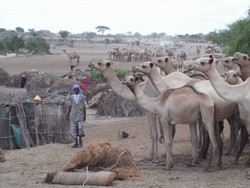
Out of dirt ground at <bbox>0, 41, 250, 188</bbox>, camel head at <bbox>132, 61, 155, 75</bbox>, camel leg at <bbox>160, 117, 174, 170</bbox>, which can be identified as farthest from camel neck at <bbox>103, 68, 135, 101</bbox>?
camel leg at <bbox>160, 117, 174, 170</bbox>

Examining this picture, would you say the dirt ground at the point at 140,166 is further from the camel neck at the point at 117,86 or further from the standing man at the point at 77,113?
the camel neck at the point at 117,86

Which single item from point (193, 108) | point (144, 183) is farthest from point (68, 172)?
point (193, 108)

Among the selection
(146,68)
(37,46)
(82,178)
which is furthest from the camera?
(37,46)

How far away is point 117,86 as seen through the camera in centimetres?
1330

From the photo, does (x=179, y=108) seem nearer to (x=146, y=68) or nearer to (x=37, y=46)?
(x=146, y=68)

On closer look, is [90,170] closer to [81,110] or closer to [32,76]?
[81,110]

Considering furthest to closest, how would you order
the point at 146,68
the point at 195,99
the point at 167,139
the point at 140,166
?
1. the point at 146,68
2. the point at 140,166
3. the point at 167,139
4. the point at 195,99

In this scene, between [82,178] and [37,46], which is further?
[37,46]

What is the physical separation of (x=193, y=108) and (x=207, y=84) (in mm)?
1120

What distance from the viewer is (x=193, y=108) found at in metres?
11.6

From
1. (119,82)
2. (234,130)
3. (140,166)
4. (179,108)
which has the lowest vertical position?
(140,166)

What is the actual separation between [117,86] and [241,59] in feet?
8.76

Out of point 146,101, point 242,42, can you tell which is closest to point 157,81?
point 146,101

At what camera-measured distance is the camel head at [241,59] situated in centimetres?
1259
